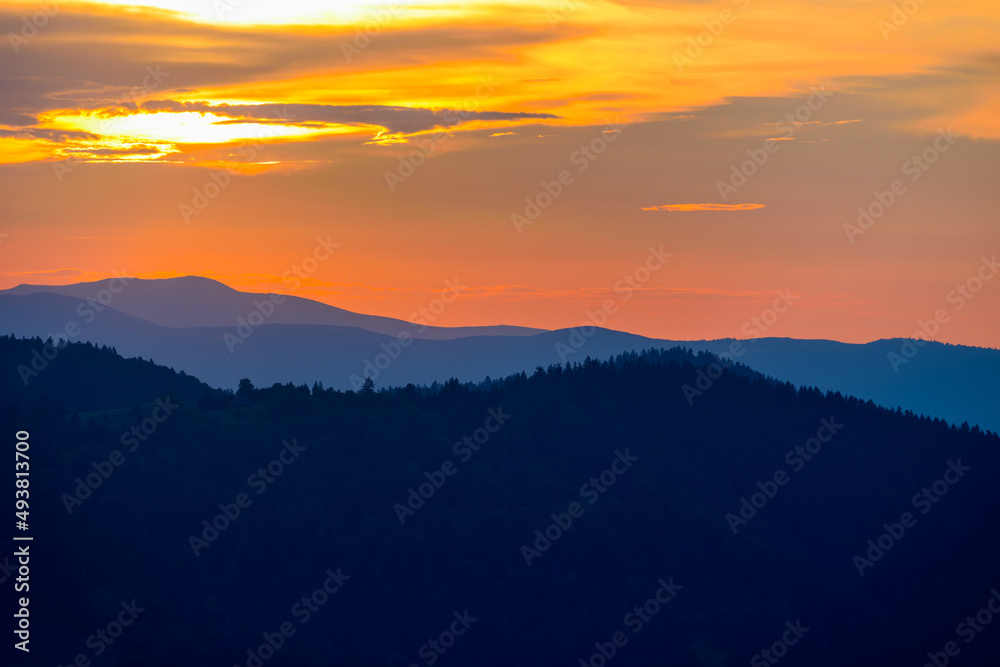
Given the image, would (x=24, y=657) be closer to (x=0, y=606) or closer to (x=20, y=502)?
(x=0, y=606)

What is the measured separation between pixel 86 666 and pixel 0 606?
16.1 metres

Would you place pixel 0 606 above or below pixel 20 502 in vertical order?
below

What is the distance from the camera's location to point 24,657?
646 feet

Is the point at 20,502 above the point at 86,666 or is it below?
above

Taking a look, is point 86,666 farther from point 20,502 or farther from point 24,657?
point 20,502

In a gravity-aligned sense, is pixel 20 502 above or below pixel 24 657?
above

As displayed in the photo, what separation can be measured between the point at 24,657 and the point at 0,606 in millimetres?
8827

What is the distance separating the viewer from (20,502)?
200 m

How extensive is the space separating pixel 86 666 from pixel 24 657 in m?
9.13

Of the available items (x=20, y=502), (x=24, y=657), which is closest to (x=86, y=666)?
(x=24, y=657)

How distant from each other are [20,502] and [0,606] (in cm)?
1601

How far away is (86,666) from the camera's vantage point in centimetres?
19812

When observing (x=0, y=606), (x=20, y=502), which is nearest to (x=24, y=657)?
(x=0, y=606)
